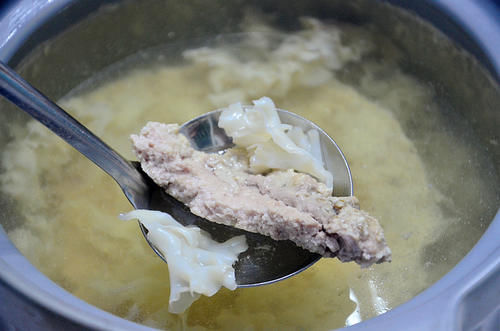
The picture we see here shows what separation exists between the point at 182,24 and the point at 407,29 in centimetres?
50

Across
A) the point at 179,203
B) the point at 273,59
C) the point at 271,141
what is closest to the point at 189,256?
the point at 179,203

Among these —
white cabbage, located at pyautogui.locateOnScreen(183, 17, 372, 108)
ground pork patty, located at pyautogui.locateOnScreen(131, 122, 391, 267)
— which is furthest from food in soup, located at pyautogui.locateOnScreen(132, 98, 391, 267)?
white cabbage, located at pyautogui.locateOnScreen(183, 17, 372, 108)

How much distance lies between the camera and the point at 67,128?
816mm

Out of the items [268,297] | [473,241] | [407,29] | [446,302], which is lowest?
[268,297]

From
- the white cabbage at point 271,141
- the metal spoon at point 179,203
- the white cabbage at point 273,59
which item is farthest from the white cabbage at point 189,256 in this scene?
the white cabbage at point 273,59

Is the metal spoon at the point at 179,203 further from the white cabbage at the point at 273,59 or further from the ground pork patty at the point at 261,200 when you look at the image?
the white cabbage at the point at 273,59

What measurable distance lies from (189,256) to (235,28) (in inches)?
25.2

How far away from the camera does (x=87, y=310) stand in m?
0.69

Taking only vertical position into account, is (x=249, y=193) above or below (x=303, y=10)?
below

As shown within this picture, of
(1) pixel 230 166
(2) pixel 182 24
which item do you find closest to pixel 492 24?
(1) pixel 230 166

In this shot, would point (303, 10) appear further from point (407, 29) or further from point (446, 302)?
point (446, 302)

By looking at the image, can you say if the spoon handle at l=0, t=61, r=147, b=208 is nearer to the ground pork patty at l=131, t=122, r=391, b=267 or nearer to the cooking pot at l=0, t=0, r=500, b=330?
the ground pork patty at l=131, t=122, r=391, b=267

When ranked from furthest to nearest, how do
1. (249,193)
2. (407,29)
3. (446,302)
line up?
(407,29)
(249,193)
(446,302)

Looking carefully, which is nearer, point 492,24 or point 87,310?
point 87,310
